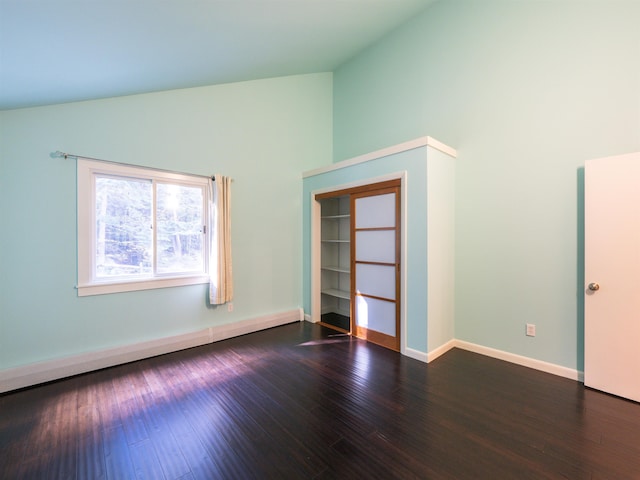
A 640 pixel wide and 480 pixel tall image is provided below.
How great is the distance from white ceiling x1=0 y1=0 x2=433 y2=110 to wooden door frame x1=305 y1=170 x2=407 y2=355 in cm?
190

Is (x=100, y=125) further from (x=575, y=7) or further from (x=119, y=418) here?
(x=575, y=7)

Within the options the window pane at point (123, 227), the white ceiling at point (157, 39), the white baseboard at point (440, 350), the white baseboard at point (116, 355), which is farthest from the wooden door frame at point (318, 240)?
the window pane at point (123, 227)

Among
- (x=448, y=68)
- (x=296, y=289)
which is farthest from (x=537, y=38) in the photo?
(x=296, y=289)

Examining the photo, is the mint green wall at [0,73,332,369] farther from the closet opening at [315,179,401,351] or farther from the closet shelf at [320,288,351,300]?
the closet opening at [315,179,401,351]

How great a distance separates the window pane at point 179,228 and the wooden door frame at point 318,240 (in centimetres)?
169

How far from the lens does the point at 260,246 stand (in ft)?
13.4

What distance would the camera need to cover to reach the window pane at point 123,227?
2.89 m

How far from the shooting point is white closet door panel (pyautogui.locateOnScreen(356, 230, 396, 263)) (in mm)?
3324

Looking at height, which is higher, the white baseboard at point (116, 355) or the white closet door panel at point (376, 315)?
the white closet door panel at point (376, 315)

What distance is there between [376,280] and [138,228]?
297 cm

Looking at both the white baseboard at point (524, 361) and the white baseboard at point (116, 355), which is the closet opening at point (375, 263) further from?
the white baseboard at point (116, 355)

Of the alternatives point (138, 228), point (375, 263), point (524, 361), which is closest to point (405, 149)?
point (375, 263)

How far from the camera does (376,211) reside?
349 cm

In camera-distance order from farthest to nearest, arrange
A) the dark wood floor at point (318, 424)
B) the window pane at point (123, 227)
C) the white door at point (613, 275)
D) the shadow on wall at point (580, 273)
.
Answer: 1. the window pane at point (123, 227)
2. the shadow on wall at point (580, 273)
3. the white door at point (613, 275)
4. the dark wood floor at point (318, 424)
